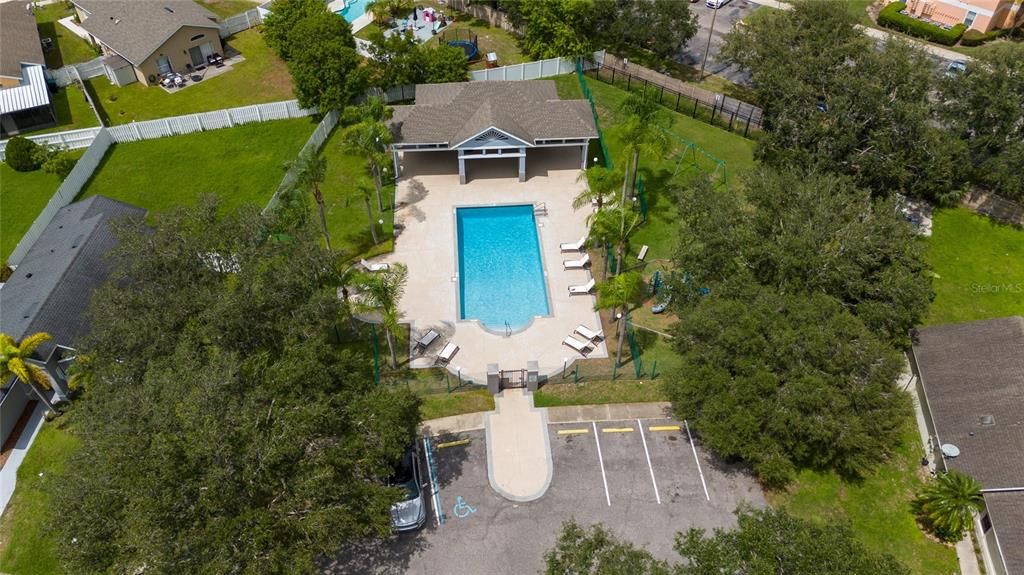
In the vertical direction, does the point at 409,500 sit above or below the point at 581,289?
below

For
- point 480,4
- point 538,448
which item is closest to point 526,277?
point 538,448

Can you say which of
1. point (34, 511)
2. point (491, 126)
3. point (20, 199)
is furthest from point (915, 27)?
point (34, 511)

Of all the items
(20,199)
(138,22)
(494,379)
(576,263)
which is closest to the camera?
(494,379)

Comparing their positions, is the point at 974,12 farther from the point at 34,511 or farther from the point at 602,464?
the point at 34,511

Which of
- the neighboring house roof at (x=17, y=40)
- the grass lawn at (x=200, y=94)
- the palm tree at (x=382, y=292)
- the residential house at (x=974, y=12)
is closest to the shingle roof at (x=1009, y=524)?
the palm tree at (x=382, y=292)

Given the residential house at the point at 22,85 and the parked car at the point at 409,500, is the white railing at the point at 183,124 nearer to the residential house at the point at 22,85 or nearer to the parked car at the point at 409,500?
the residential house at the point at 22,85

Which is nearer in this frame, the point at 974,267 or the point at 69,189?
the point at 974,267

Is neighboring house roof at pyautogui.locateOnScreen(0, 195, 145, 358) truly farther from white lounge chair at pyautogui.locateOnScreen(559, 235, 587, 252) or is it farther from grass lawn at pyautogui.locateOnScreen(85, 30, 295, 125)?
white lounge chair at pyautogui.locateOnScreen(559, 235, 587, 252)
